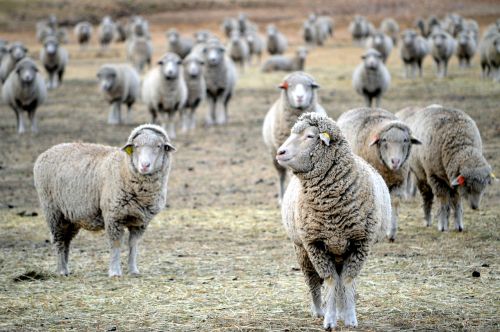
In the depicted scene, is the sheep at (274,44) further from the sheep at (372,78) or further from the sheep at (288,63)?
the sheep at (372,78)

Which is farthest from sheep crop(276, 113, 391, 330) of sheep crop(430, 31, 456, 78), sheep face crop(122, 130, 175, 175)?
sheep crop(430, 31, 456, 78)

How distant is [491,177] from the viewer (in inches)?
395

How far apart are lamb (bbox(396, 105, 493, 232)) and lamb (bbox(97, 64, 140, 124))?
10.9 m

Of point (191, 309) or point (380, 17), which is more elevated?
point (380, 17)

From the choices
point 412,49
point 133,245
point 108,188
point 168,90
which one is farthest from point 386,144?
point 412,49

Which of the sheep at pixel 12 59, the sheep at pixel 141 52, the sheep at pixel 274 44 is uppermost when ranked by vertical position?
the sheep at pixel 274 44

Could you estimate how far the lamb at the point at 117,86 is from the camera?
2047cm

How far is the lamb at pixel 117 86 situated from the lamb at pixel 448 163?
10.9m

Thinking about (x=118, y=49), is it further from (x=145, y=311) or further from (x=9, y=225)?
(x=145, y=311)

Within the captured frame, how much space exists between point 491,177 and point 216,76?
11.4 metres

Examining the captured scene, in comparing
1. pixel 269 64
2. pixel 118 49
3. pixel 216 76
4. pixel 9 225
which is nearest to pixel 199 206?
pixel 9 225

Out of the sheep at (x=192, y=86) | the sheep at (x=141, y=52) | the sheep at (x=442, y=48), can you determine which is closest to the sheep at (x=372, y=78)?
the sheep at (x=192, y=86)

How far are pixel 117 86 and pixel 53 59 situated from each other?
763 centimetres

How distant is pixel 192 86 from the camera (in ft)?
64.9
